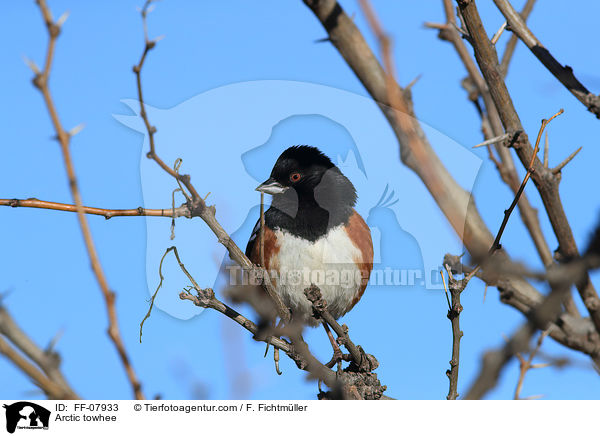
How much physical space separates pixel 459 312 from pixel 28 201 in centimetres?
120

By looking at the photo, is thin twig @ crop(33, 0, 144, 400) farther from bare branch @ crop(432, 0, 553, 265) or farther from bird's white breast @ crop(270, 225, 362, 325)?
bird's white breast @ crop(270, 225, 362, 325)

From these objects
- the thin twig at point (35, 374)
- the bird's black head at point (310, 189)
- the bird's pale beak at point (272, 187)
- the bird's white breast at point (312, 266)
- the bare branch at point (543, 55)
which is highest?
the bird's black head at point (310, 189)

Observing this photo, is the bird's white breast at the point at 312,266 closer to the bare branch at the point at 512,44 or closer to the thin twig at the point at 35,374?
the bare branch at the point at 512,44

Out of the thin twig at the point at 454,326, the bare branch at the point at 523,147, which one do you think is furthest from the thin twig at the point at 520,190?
the thin twig at the point at 454,326

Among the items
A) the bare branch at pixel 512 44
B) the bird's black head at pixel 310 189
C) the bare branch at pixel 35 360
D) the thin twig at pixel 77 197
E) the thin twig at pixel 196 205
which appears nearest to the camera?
the bare branch at pixel 35 360

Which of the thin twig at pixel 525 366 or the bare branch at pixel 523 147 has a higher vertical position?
the bare branch at pixel 523 147

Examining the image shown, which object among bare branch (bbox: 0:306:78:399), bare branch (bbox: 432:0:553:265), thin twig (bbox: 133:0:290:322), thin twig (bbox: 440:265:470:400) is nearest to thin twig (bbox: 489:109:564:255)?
thin twig (bbox: 440:265:470:400)

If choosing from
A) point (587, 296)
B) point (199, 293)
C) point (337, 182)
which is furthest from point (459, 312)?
point (337, 182)

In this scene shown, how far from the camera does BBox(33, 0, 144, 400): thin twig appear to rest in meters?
1.03

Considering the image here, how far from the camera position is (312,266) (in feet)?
11.0

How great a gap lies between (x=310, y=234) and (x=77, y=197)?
237 cm

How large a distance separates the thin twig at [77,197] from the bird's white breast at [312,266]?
2.13 m

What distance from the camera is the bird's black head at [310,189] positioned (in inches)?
126

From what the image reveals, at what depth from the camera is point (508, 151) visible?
2480 mm
